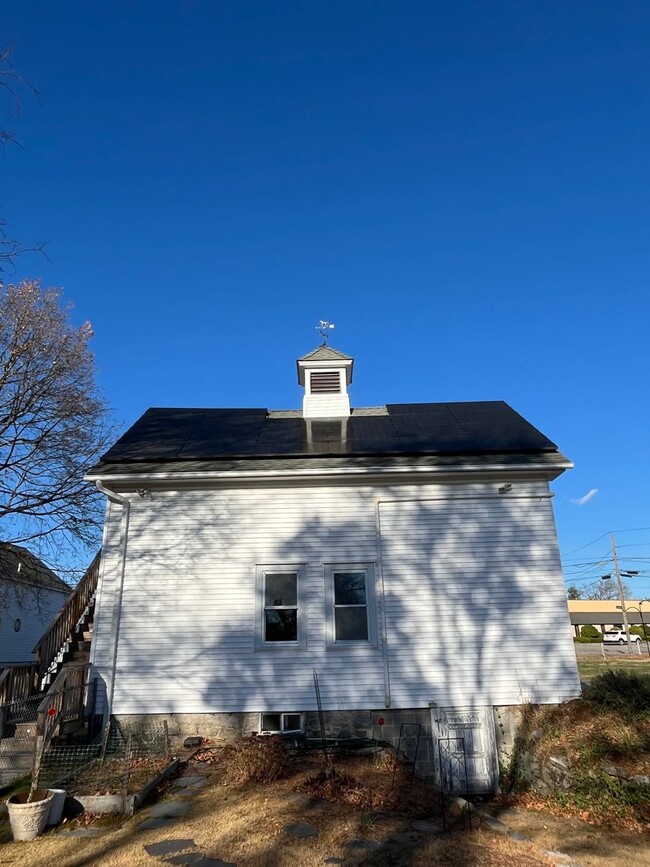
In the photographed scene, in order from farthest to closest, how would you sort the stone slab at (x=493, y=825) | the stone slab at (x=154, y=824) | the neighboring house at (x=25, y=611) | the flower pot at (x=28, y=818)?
the neighboring house at (x=25, y=611) → the stone slab at (x=493, y=825) → the stone slab at (x=154, y=824) → the flower pot at (x=28, y=818)

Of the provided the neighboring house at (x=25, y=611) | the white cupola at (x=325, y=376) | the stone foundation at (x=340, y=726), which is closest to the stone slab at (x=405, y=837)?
the stone foundation at (x=340, y=726)

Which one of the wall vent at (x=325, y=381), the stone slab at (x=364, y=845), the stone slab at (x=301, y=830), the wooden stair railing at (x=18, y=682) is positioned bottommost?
the stone slab at (x=364, y=845)

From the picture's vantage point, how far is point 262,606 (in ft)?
34.1

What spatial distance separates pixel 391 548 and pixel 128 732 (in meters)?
5.50

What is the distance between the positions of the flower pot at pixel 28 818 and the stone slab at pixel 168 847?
1.37 metres

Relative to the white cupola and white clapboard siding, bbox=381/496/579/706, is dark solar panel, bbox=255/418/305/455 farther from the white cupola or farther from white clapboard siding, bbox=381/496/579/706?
white clapboard siding, bbox=381/496/579/706

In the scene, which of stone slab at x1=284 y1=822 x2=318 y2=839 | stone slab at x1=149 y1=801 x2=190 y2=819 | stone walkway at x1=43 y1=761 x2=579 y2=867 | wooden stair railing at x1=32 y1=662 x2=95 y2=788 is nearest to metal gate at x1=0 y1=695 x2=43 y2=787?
wooden stair railing at x1=32 y1=662 x2=95 y2=788

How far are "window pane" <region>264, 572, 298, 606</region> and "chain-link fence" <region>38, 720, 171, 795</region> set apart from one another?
105 inches

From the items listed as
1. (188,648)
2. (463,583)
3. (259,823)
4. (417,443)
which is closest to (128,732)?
(188,648)

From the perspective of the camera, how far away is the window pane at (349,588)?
34.5 feet

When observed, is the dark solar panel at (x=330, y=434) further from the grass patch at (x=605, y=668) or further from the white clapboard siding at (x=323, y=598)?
the grass patch at (x=605, y=668)

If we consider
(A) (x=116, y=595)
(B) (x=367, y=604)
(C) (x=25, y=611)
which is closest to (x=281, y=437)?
(B) (x=367, y=604)

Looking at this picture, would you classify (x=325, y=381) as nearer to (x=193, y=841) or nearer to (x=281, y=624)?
(x=281, y=624)

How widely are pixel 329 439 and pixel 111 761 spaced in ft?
22.8
